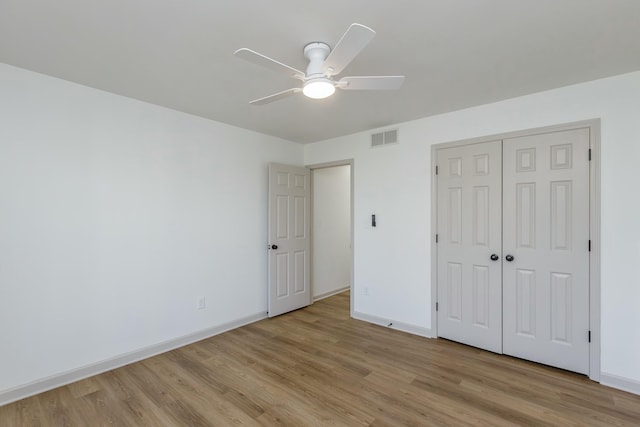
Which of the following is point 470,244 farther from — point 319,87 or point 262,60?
point 262,60

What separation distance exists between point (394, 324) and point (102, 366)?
304 centimetres

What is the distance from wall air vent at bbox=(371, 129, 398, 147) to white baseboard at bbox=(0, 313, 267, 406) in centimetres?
288

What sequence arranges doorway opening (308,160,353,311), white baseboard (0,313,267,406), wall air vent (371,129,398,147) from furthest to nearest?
doorway opening (308,160,353,311) → wall air vent (371,129,398,147) → white baseboard (0,313,267,406)

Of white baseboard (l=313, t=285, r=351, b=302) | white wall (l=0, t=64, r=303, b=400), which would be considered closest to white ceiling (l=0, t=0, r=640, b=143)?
white wall (l=0, t=64, r=303, b=400)

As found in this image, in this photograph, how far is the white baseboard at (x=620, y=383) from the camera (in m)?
2.37

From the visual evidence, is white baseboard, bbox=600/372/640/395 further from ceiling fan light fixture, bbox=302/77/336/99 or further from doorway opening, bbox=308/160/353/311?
ceiling fan light fixture, bbox=302/77/336/99

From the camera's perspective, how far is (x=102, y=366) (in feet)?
8.93

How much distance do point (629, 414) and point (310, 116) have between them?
361 cm

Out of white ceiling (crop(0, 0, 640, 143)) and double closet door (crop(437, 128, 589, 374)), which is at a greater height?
white ceiling (crop(0, 0, 640, 143))

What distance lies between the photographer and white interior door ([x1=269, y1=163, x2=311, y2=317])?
13.5ft

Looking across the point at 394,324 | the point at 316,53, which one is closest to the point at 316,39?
the point at 316,53

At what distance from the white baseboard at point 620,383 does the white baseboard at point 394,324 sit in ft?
4.68

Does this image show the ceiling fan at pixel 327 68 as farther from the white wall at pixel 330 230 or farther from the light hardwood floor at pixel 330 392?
the white wall at pixel 330 230

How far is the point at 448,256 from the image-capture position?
3348 millimetres
